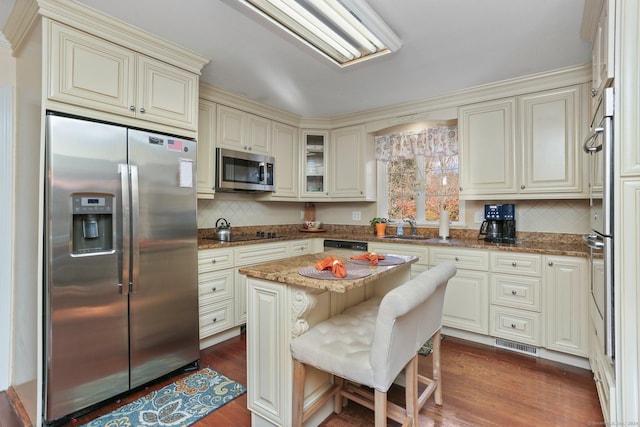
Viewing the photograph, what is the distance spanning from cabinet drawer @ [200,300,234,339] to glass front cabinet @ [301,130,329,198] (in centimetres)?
182

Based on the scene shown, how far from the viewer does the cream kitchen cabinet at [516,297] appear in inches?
97.1

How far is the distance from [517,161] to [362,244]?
1.70m

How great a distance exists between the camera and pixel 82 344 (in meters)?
1.76

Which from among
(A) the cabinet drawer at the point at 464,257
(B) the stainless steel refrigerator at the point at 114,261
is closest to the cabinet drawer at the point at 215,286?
(B) the stainless steel refrigerator at the point at 114,261

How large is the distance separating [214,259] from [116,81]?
4.94 ft

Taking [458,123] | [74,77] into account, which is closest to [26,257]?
[74,77]

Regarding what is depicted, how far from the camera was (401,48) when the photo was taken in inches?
87.4

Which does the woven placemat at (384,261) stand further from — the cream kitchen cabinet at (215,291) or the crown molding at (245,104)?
the crown molding at (245,104)

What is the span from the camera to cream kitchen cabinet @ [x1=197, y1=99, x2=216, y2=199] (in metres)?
2.91

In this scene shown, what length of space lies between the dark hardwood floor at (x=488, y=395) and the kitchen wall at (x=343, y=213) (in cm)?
125

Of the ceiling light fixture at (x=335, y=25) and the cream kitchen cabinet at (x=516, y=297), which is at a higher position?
the ceiling light fixture at (x=335, y=25)

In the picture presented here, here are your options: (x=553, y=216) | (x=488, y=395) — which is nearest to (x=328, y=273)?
(x=488, y=395)

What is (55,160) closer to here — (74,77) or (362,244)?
(74,77)

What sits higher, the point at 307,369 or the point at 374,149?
the point at 374,149
